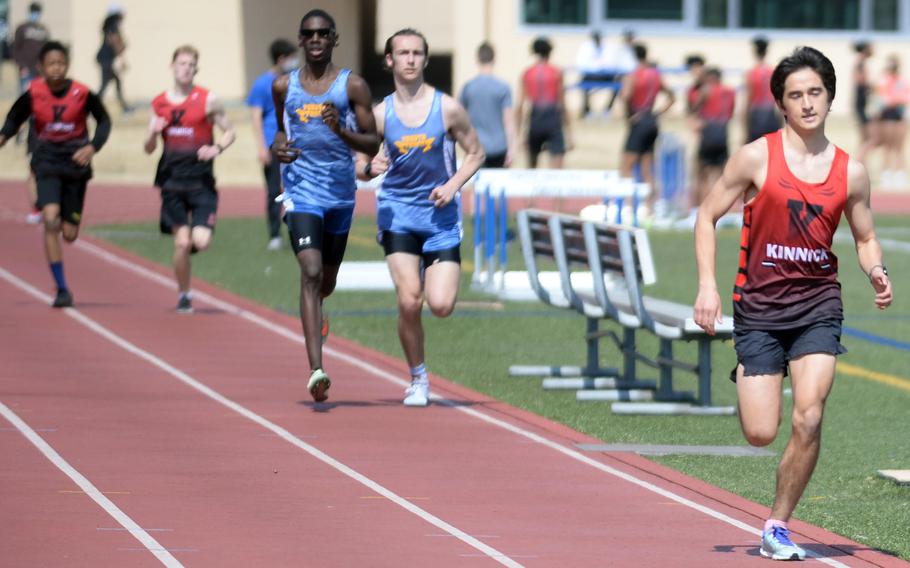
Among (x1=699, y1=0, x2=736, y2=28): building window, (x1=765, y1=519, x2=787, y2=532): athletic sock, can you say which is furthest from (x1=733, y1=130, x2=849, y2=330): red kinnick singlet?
(x1=699, y1=0, x2=736, y2=28): building window

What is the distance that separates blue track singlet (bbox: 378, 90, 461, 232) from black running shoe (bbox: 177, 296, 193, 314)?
4.50 m

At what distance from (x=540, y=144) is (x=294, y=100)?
1256 cm

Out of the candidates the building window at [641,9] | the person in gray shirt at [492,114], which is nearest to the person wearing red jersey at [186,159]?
the person in gray shirt at [492,114]

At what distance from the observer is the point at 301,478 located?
867cm

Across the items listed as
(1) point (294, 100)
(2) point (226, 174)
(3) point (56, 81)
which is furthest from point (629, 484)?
(2) point (226, 174)

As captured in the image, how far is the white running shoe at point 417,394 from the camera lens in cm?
1084

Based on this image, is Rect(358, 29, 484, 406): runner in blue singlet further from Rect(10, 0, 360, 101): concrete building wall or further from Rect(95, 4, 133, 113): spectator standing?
Rect(10, 0, 360, 101): concrete building wall

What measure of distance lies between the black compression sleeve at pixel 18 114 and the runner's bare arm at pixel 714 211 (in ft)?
26.0

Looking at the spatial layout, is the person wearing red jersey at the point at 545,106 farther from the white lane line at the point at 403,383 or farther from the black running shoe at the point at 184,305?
the black running shoe at the point at 184,305

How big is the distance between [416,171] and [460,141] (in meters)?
0.30

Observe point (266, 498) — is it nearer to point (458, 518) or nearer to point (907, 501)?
point (458, 518)

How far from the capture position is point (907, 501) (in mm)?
8508

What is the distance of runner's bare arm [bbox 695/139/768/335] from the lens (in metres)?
7.20

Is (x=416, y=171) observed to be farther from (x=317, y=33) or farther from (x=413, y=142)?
(x=317, y=33)
